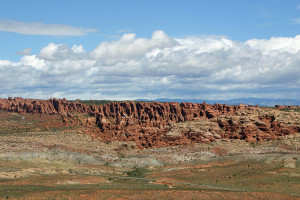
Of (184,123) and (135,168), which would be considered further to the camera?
(184,123)

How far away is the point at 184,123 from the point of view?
129000 millimetres

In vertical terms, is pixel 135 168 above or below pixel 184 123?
below

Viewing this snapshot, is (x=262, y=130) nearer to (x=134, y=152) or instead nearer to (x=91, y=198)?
(x=134, y=152)

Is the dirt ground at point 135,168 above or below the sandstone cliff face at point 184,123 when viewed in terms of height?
below

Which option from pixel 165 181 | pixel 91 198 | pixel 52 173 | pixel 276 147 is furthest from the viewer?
pixel 276 147

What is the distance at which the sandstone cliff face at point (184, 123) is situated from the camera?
115 metres

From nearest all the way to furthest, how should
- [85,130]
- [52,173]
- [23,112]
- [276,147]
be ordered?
[52,173] < [276,147] < [85,130] < [23,112]

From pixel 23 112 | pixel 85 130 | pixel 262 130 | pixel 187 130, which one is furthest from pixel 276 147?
pixel 23 112

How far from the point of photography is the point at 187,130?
120m

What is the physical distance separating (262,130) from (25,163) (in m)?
73.9

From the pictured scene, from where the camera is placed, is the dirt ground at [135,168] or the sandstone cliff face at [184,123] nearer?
the dirt ground at [135,168]

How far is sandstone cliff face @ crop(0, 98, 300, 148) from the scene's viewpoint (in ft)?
378

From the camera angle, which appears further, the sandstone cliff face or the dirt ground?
the sandstone cliff face

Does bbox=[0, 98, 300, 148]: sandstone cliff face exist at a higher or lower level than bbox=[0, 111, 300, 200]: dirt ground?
higher
